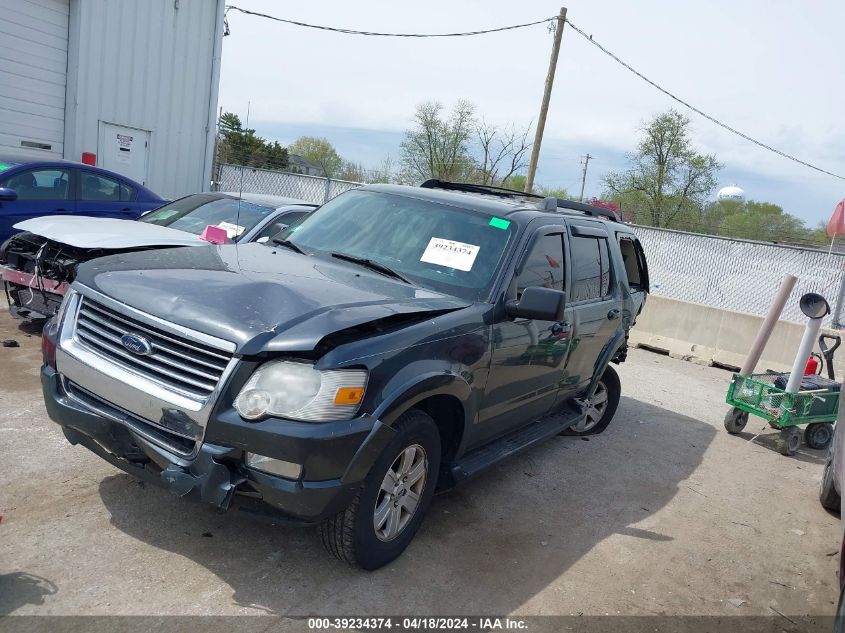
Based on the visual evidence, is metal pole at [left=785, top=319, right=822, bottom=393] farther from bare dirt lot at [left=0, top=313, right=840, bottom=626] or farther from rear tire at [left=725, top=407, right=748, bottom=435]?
bare dirt lot at [left=0, top=313, right=840, bottom=626]

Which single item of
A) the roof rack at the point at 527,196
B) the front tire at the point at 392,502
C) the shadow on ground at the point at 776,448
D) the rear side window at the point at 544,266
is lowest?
the shadow on ground at the point at 776,448

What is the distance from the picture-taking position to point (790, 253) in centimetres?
1612

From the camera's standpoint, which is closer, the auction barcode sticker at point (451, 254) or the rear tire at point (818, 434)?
the auction barcode sticker at point (451, 254)

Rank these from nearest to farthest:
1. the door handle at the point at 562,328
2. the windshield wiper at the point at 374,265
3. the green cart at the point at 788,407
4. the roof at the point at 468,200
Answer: the windshield wiper at the point at 374,265
the roof at the point at 468,200
the door handle at the point at 562,328
the green cart at the point at 788,407

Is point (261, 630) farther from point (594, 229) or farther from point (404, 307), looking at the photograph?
point (594, 229)

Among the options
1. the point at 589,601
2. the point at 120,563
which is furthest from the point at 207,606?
the point at 589,601

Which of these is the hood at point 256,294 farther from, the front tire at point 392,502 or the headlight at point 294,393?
the front tire at point 392,502

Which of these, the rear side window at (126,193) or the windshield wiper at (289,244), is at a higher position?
the windshield wiper at (289,244)

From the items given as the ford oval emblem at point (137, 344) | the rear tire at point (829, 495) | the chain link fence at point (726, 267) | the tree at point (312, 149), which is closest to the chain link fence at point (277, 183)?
the chain link fence at point (726, 267)

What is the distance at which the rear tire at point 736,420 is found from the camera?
302 inches

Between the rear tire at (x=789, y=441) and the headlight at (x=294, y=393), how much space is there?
5.74 metres

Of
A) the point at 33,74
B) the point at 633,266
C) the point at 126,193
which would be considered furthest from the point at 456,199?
the point at 33,74

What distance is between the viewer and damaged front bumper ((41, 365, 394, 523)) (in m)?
3.05

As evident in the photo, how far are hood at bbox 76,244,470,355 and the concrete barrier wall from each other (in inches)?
329
